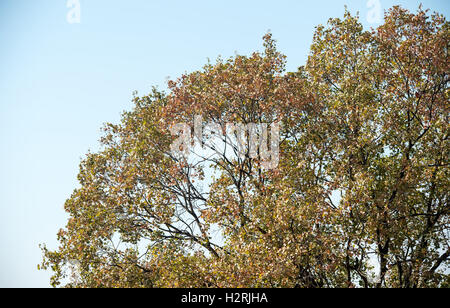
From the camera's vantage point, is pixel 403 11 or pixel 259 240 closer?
pixel 259 240

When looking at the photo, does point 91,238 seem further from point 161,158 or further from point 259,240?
point 259,240

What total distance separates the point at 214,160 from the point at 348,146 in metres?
6.89

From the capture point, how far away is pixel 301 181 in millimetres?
17391

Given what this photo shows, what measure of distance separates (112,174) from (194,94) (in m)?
6.10

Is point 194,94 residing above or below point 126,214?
above

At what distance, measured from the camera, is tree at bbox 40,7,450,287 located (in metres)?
15.9

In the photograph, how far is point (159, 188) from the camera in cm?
2055

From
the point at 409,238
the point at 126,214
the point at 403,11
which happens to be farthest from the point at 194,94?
the point at 409,238

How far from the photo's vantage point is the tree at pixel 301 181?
1591 centimetres
